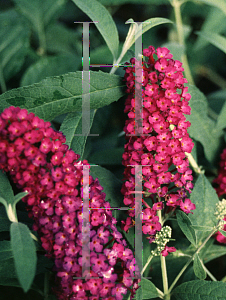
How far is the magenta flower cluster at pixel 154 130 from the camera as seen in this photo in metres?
0.99

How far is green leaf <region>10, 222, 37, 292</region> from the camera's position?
74 centimetres

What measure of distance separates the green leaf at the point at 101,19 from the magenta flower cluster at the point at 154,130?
196 millimetres

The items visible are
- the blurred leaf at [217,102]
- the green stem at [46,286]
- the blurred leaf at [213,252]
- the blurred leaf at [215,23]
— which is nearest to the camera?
the green stem at [46,286]

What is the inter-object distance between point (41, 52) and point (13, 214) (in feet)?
3.99

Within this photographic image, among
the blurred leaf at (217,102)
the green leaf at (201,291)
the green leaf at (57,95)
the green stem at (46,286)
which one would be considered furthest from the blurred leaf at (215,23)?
the green stem at (46,286)

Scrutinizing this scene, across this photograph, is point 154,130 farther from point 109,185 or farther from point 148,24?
point 148,24

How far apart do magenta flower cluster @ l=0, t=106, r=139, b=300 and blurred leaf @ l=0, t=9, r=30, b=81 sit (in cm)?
82

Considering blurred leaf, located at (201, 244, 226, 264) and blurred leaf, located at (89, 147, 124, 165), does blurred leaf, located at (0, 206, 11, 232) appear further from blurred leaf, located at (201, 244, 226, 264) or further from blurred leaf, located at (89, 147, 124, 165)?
blurred leaf, located at (201, 244, 226, 264)

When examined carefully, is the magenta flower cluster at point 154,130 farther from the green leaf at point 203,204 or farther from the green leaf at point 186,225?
the green leaf at point 203,204

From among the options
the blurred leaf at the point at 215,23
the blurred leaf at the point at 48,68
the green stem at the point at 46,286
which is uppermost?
the blurred leaf at the point at 215,23

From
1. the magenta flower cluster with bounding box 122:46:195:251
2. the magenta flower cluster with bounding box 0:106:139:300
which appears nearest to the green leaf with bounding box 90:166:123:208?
the magenta flower cluster with bounding box 122:46:195:251

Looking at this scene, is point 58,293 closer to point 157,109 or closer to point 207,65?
point 157,109

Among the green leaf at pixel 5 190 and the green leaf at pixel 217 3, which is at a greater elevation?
the green leaf at pixel 217 3

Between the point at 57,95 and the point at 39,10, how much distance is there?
108cm
